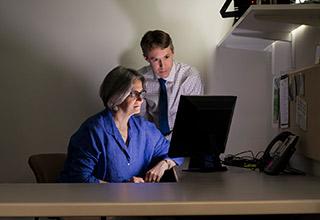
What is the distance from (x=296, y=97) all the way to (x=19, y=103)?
214 centimetres

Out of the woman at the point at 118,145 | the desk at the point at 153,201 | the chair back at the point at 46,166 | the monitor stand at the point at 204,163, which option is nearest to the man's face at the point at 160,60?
the woman at the point at 118,145

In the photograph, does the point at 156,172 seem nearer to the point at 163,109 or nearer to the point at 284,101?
the point at 284,101

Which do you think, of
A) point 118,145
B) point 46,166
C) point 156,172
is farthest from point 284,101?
point 46,166

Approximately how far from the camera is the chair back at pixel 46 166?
234cm

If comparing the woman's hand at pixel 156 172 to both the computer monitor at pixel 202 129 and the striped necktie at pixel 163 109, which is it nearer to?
the computer monitor at pixel 202 129

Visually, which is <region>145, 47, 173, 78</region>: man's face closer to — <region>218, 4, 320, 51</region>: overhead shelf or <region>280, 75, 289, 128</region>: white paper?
<region>218, 4, 320, 51</region>: overhead shelf

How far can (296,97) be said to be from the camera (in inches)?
73.0

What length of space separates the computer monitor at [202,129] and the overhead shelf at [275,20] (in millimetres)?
371

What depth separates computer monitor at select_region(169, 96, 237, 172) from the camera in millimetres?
1938

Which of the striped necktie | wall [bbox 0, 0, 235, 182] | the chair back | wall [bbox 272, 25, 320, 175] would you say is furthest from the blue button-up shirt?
wall [bbox 0, 0, 235, 182]

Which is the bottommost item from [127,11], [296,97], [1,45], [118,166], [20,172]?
[20,172]

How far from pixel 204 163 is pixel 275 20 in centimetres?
71

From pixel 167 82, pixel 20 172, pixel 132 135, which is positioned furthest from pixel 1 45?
pixel 132 135

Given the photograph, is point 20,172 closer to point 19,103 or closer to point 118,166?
point 19,103
